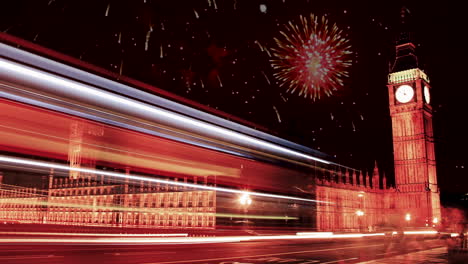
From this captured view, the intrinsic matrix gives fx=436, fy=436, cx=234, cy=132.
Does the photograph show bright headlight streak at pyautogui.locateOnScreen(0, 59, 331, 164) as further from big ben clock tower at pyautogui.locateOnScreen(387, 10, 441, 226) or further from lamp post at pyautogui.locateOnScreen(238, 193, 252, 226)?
big ben clock tower at pyautogui.locateOnScreen(387, 10, 441, 226)

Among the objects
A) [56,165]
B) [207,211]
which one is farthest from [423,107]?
[56,165]

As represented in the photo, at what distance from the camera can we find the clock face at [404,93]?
2459 inches

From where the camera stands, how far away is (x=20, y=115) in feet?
22.0

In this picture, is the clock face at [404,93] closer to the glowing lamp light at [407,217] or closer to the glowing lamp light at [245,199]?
the glowing lamp light at [407,217]

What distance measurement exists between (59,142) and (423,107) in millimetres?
61931

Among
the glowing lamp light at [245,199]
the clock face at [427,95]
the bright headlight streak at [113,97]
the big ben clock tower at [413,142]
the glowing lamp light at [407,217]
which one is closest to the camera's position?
the bright headlight streak at [113,97]

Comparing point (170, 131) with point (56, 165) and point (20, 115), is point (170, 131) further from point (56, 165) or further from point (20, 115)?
point (20, 115)

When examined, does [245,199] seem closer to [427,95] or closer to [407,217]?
[407,217]

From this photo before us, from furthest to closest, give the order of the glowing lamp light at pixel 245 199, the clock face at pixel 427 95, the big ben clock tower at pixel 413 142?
the clock face at pixel 427 95 → the big ben clock tower at pixel 413 142 → the glowing lamp light at pixel 245 199

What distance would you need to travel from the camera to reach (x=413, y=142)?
62.9 m

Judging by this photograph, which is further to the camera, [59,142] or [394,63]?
[394,63]

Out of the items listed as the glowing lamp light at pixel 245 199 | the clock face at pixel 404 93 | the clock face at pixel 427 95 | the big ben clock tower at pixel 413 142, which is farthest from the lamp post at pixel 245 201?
the clock face at pixel 427 95

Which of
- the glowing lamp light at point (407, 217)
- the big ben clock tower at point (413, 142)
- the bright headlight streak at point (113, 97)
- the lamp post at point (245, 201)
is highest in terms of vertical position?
the big ben clock tower at point (413, 142)

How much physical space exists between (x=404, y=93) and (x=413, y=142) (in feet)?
23.6
